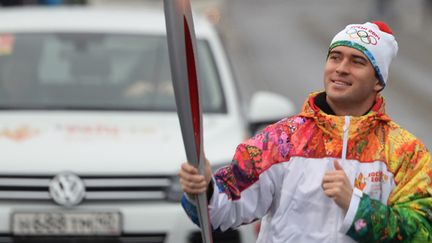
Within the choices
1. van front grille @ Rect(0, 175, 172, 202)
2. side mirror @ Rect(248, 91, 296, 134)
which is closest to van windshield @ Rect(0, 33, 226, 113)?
side mirror @ Rect(248, 91, 296, 134)

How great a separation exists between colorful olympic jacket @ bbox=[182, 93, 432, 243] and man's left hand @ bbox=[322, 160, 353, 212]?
Answer: 2 cm

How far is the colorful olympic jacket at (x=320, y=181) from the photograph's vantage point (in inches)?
140

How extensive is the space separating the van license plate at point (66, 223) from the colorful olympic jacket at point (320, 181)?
262cm

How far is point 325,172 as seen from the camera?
11.8 feet

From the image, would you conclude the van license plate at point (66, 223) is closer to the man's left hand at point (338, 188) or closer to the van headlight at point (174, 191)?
the van headlight at point (174, 191)

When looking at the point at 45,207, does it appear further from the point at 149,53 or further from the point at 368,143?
the point at 368,143

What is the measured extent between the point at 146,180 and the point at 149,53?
147 centimetres

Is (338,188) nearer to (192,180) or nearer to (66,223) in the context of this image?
(192,180)

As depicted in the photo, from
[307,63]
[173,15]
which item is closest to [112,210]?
[173,15]

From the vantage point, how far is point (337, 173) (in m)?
3.55

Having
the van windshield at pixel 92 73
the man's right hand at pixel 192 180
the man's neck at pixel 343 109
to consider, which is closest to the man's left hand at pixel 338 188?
the man's neck at pixel 343 109

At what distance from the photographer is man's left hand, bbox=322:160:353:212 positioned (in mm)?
3529

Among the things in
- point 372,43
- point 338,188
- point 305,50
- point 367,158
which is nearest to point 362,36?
point 372,43

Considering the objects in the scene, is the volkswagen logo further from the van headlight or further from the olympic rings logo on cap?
the olympic rings logo on cap
